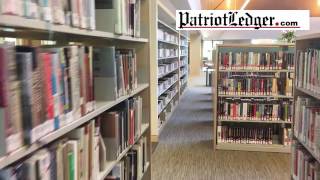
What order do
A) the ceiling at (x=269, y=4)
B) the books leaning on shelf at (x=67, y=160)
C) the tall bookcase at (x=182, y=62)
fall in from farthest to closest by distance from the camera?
the ceiling at (x=269, y=4), the tall bookcase at (x=182, y=62), the books leaning on shelf at (x=67, y=160)

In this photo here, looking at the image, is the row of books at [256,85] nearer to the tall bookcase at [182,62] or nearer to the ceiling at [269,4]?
the tall bookcase at [182,62]

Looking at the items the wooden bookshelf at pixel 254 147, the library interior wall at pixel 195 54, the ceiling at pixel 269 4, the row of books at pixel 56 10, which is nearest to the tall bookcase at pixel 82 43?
the row of books at pixel 56 10

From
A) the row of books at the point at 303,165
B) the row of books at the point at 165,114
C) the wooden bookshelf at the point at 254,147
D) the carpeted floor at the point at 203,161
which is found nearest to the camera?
the row of books at the point at 303,165

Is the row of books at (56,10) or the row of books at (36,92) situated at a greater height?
the row of books at (56,10)

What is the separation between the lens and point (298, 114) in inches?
103

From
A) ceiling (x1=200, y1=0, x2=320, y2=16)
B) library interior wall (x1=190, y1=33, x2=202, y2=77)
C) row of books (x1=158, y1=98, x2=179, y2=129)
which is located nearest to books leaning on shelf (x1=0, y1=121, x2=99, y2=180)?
row of books (x1=158, y1=98, x2=179, y2=129)

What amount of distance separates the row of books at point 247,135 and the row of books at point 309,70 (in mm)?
2080

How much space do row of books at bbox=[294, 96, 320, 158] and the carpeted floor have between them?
1.29 m

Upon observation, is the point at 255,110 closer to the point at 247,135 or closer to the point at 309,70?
the point at 247,135

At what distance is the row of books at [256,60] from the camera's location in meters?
4.46

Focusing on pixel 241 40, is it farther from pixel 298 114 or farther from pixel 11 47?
pixel 11 47

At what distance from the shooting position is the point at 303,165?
2484 millimetres

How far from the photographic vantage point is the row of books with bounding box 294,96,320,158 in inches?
84.4

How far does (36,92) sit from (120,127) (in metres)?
1.05
